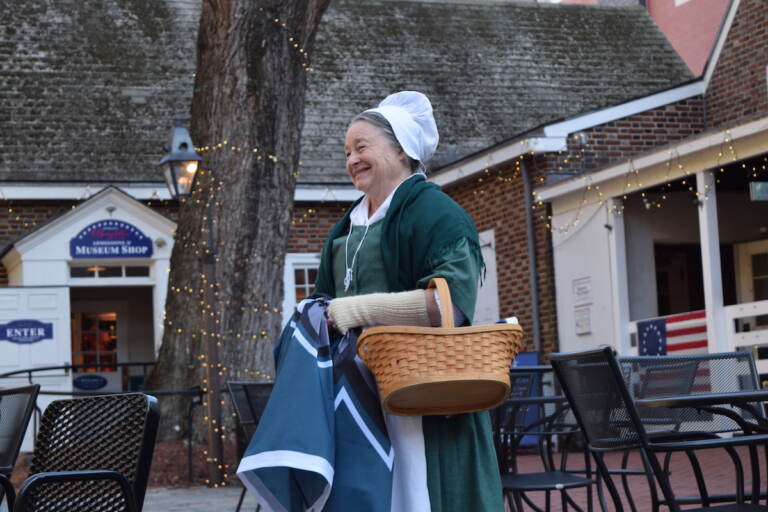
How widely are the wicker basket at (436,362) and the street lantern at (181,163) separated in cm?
747

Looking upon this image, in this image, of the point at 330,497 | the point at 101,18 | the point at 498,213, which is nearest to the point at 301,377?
the point at 330,497

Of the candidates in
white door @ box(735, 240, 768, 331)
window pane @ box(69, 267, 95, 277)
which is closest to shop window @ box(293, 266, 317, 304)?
window pane @ box(69, 267, 95, 277)

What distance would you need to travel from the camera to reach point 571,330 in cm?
1498

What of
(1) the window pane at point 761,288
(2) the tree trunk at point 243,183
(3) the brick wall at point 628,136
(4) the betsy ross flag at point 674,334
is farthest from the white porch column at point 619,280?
(2) the tree trunk at point 243,183

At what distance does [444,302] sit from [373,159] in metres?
0.53

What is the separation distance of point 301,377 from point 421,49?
1806 cm

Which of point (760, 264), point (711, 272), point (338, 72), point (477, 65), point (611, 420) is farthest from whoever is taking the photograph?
point (477, 65)

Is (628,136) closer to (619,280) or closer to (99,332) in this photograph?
(619,280)

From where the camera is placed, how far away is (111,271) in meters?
17.5

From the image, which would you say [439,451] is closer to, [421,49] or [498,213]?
[498,213]

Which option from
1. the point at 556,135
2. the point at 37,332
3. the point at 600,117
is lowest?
the point at 37,332

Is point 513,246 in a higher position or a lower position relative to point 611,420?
higher

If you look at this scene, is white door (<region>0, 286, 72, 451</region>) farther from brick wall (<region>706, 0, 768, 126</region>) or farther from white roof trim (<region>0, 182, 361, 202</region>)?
brick wall (<region>706, 0, 768, 126</region>)

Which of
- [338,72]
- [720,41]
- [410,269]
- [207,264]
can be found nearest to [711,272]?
[720,41]
